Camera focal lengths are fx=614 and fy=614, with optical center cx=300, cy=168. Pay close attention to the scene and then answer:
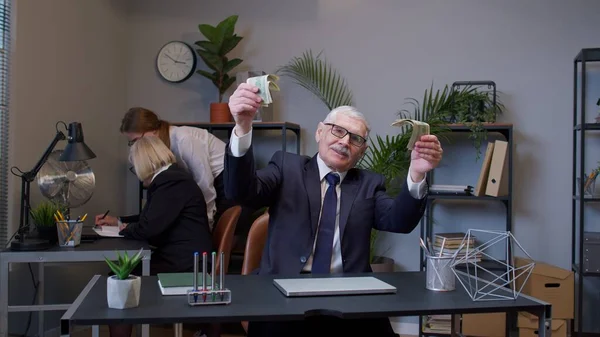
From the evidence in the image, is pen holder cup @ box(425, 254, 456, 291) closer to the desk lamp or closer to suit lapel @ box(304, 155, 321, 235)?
suit lapel @ box(304, 155, 321, 235)

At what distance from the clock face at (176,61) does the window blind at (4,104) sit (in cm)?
148

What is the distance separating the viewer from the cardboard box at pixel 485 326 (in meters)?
3.96

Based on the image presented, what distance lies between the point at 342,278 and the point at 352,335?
204 millimetres

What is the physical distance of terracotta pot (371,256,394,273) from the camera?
398 cm

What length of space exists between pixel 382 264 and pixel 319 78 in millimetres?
1438

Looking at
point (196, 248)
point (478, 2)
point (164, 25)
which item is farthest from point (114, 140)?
point (478, 2)

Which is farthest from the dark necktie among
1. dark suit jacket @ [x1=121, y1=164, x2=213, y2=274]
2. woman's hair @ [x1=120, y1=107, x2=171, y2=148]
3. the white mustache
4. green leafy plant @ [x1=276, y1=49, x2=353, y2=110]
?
green leafy plant @ [x1=276, y1=49, x2=353, y2=110]

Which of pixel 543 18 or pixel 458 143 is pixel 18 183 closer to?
pixel 458 143

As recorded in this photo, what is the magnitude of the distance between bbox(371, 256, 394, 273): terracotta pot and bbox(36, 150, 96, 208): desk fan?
1835mm

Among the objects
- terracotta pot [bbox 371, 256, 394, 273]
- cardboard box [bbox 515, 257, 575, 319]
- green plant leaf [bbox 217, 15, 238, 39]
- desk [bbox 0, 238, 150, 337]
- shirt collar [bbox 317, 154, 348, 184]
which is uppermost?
green plant leaf [bbox 217, 15, 238, 39]

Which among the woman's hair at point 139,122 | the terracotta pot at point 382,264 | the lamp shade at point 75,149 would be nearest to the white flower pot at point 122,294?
the lamp shade at point 75,149

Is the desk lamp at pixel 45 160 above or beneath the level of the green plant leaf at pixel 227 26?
beneath

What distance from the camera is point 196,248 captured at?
3.32 m

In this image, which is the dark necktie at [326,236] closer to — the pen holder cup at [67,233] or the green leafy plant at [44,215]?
the pen holder cup at [67,233]
